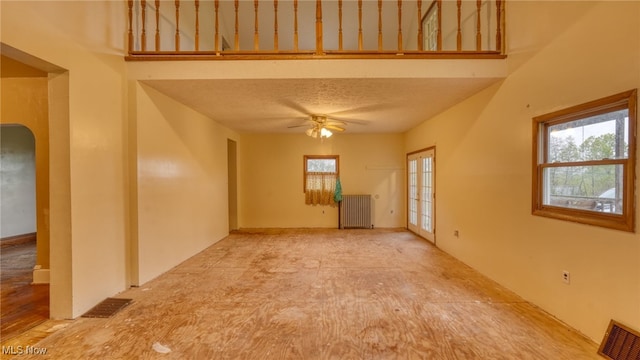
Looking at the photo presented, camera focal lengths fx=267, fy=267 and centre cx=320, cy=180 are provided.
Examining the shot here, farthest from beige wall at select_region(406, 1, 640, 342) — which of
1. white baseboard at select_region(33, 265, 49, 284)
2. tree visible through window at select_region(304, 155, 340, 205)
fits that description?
white baseboard at select_region(33, 265, 49, 284)

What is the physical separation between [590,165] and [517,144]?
0.79 metres

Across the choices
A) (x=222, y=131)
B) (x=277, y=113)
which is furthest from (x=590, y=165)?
(x=222, y=131)

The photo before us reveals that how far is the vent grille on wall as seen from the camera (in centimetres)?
679

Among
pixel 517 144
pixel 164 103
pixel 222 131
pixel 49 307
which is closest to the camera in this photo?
pixel 49 307

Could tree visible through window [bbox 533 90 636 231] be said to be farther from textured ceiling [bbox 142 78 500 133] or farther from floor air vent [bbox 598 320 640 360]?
textured ceiling [bbox 142 78 500 133]

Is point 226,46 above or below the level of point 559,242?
above

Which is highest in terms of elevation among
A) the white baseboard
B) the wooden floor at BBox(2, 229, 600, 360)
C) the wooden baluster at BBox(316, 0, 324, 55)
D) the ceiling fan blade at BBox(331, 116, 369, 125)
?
the wooden baluster at BBox(316, 0, 324, 55)

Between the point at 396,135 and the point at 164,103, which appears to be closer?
the point at 164,103

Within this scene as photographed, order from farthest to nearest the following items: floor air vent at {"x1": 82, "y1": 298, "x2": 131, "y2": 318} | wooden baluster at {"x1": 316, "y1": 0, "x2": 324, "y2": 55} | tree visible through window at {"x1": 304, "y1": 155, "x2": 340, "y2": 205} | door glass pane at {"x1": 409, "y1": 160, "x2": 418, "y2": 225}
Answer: tree visible through window at {"x1": 304, "y1": 155, "x2": 340, "y2": 205} < door glass pane at {"x1": 409, "y1": 160, "x2": 418, "y2": 225} < wooden baluster at {"x1": 316, "y1": 0, "x2": 324, "y2": 55} < floor air vent at {"x1": 82, "y1": 298, "x2": 131, "y2": 318}

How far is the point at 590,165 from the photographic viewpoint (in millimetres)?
2137

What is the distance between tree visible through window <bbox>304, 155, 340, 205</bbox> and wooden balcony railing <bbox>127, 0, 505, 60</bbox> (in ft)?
8.64

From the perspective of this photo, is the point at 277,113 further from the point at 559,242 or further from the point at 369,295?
the point at 559,242

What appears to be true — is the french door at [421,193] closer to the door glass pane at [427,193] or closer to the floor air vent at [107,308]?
the door glass pane at [427,193]

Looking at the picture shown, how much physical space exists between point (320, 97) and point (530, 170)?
261 centimetres
